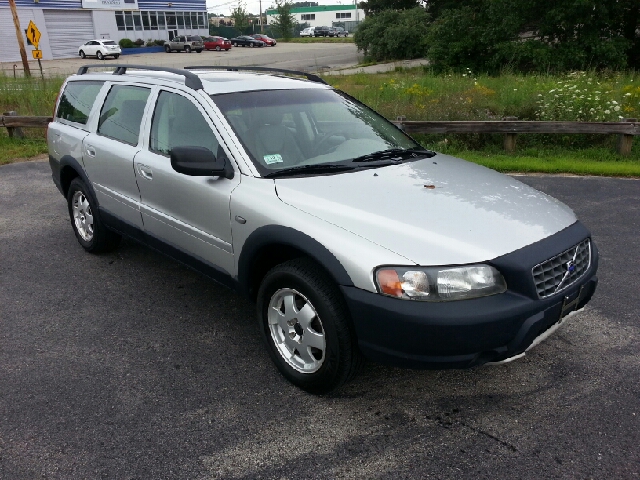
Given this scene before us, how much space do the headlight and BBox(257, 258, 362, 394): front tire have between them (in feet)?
1.10

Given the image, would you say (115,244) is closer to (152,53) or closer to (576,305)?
(576,305)

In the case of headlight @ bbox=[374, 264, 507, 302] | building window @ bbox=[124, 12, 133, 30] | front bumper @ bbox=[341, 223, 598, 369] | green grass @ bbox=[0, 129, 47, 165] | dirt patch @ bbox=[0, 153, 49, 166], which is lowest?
dirt patch @ bbox=[0, 153, 49, 166]

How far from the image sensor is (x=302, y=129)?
13.0 feet

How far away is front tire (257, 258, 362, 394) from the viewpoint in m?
2.98

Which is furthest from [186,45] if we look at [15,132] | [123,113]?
[123,113]

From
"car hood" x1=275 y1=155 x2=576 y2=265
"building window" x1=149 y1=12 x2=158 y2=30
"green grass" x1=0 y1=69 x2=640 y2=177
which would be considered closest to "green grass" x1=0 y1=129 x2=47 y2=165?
"green grass" x1=0 y1=69 x2=640 y2=177

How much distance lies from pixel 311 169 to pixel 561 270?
1612mm

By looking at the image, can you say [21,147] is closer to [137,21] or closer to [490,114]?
[490,114]

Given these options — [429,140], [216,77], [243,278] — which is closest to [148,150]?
[216,77]

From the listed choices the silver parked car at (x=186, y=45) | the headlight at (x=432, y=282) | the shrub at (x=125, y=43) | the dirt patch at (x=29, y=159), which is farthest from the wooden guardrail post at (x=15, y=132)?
the shrub at (x=125, y=43)

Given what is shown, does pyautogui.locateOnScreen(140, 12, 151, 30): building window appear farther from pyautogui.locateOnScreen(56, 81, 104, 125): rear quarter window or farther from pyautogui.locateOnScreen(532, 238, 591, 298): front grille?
pyautogui.locateOnScreen(532, 238, 591, 298): front grille

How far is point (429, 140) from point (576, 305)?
311 inches

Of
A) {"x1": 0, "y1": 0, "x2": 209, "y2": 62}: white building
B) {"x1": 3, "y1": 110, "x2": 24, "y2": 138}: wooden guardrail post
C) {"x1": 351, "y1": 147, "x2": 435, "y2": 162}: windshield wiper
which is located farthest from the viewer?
{"x1": 0, "y1": 0, "x2": 209, "y2": 62}: white building

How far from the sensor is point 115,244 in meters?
5.62
